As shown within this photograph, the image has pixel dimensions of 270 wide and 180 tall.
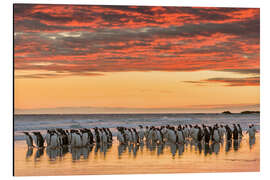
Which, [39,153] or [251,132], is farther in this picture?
[251,132]

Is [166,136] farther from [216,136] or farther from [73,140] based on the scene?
[73,140]

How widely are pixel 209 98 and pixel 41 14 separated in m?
5.43

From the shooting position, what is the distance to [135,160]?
1234 centimetres

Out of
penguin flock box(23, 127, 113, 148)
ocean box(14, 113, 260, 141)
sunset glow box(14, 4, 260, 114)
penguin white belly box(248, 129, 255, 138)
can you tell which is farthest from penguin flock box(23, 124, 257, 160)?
ocean box(14, 113, 260, 141)

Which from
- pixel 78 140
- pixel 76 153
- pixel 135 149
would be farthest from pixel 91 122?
pixel 76 153

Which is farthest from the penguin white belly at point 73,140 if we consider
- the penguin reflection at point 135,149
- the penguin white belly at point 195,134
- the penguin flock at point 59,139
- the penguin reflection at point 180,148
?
the penguin white belly at point 195,134

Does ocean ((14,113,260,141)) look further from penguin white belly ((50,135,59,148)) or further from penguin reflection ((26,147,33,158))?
penguin reflection ((26,147,33,158))

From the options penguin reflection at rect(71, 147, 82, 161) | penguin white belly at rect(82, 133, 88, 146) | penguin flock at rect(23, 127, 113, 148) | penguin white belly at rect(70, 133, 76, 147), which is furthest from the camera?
penguin white belly at rect(82, 133, 88, 146)

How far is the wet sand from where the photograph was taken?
1116 centimetres

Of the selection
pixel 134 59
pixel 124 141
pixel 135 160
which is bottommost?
pixel 135 160

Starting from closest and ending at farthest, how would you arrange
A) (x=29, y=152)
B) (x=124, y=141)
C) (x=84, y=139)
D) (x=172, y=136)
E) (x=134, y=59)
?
(x=134, y=59) < (x=29, y=152) < (x=84, y=139) < (x=124, y=141) < (x=172, y=136)

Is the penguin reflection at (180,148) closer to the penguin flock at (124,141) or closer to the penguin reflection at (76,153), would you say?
the penguin flock at (124,141)

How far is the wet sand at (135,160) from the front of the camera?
11156mm

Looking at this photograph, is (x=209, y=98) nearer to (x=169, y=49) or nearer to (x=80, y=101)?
(x=169, y=49)
